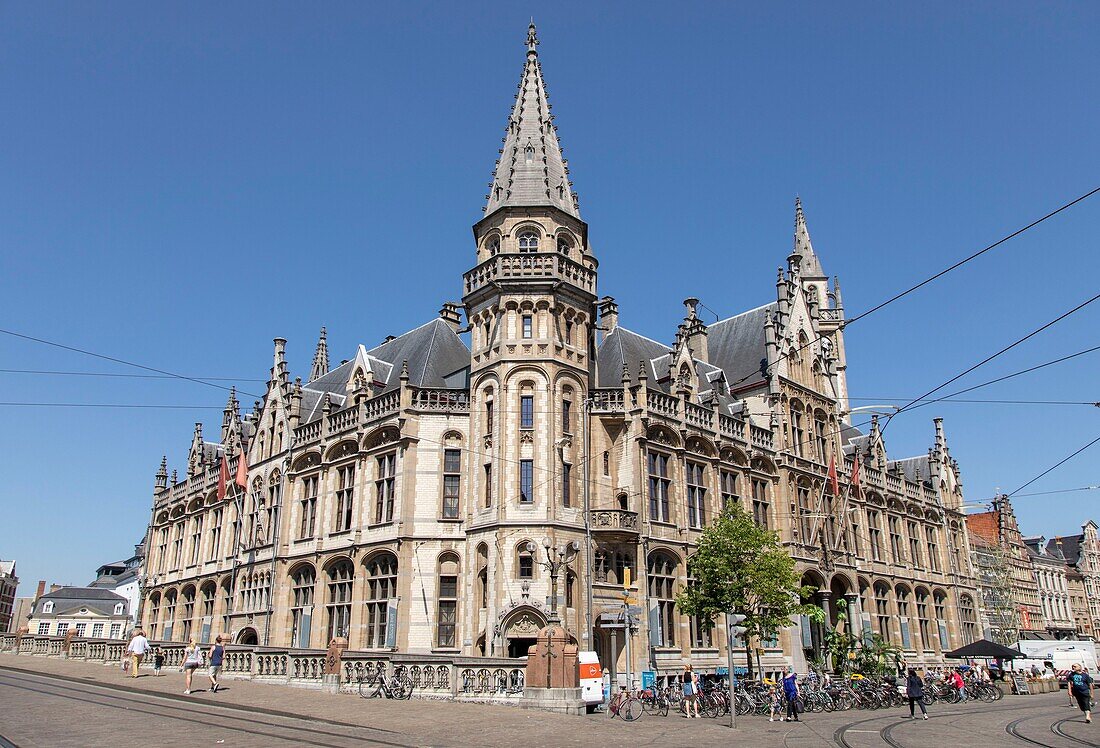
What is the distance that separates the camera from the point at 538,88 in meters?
44.5

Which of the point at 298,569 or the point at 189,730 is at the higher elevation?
the point at 298,569

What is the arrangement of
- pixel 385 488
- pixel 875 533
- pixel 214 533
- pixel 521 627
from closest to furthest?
pixel 521 627 → pixel 385 488 → pixel 214 533 → pixel 875 533

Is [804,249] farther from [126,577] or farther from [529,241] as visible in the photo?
[126,577]

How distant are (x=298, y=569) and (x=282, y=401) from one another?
9749mm

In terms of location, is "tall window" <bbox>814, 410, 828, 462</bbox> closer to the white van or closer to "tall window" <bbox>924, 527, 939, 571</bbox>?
"tall window" <bbox>924, 527, 939, 571</bbox>

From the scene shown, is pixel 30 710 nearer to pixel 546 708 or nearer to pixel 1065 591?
pixel 546 708

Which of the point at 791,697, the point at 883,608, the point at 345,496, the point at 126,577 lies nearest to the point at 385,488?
the point at 345,496

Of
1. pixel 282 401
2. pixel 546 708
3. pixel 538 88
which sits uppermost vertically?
pixel 538 88

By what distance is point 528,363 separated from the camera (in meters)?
35.5

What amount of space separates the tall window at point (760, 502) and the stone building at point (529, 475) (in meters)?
0.12

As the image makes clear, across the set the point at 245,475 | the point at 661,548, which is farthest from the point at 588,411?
the point at 245,475

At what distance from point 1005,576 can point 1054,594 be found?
92.0ft

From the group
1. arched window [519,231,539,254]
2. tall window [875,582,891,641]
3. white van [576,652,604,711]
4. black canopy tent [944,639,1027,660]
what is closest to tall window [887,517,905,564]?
tall window [875,582,891,641]

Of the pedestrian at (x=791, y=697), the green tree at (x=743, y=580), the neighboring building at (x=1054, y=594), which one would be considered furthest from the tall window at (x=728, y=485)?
the neighboring building at (x=1054, y=594)
